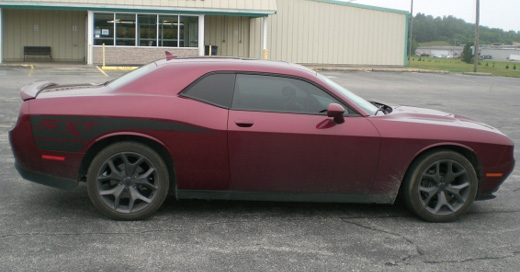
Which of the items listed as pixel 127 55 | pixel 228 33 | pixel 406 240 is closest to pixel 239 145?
pixel 406 240

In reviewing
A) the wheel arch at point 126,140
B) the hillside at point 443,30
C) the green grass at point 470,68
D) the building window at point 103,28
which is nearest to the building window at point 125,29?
the building window at point 103,28

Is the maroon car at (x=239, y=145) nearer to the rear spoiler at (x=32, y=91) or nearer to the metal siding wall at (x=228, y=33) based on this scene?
the rear spoiler at (x=32, y=91)

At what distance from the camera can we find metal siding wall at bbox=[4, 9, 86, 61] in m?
34.6

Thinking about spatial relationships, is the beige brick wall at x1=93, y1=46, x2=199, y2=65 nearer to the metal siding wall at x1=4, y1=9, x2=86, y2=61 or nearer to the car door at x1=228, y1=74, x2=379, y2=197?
the metal siding wall at x1=4, y1=9, x2=86, y2=61

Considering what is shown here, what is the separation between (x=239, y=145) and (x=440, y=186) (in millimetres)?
1907

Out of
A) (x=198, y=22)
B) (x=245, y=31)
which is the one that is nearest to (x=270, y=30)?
(x=245, y=31)

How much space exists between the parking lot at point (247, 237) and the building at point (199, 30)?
26.6 meters

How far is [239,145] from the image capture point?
538cm

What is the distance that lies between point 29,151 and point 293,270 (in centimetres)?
260

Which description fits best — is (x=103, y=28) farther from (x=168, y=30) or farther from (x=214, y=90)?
(x=214, y=90)

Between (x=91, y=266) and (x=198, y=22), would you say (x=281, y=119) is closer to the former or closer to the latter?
(x=91, y=266)

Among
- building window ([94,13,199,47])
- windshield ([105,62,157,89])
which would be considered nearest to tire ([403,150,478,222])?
windshield ([105,62,157,89])

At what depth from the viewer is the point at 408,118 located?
5.79m

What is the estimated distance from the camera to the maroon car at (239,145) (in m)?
5.35
